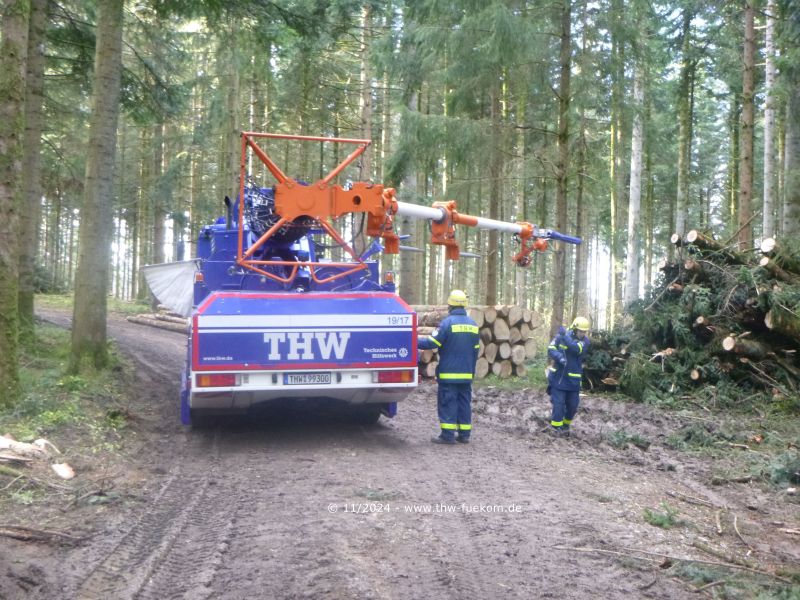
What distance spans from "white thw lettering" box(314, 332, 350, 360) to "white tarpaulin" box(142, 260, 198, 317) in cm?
442

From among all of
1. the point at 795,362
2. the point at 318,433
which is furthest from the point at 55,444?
the point at 795,362

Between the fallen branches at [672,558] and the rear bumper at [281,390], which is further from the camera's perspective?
the rear bumper at [281,390]

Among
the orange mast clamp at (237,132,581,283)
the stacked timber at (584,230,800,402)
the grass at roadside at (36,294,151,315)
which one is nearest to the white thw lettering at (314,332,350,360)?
the orange mast clamp at (237,132,581,283)

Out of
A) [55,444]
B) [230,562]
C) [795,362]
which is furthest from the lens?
[795,362]

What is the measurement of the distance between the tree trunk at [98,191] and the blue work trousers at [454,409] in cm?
591

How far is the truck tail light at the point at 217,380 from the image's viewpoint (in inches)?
321

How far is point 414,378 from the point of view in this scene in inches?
349

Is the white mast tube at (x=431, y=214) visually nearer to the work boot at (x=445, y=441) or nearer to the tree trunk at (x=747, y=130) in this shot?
the work boot at (x=445, y=441)

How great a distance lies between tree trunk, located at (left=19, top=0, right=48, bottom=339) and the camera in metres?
12.6

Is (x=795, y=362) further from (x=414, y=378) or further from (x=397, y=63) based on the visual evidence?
(x=397, y=63)

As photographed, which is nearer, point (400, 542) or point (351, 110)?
point (400, 542)

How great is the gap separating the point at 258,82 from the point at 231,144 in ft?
16.8

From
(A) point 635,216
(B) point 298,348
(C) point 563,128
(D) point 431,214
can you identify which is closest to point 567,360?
(D) point 431,214

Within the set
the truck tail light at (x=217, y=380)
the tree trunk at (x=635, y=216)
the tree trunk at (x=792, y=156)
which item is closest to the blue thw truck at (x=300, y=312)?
the truck tail light at (x=217, y=380)
